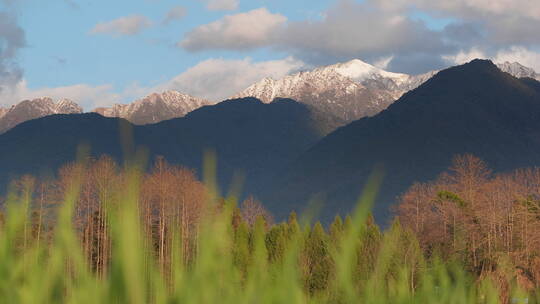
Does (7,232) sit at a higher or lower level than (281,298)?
higher

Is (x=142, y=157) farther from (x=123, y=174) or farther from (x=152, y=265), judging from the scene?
(x=152, y=265)

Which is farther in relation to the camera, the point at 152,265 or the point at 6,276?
the point at 6,276

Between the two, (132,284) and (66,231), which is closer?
(132,284)

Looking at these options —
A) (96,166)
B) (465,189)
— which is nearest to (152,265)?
(96,166)

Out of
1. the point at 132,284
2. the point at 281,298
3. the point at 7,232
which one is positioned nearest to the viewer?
the point at 132,284

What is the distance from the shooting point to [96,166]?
5039mm

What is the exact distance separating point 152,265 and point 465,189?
83.4 meters

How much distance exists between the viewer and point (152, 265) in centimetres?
280

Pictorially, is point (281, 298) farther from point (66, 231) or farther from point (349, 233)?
point (66, 231)

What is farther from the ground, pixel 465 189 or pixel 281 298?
pixel 465 189

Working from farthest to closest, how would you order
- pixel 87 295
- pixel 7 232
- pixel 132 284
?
pixel 7 232 → pixel 87 295 → pixel 132 284

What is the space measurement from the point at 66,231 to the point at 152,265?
0.35 metres

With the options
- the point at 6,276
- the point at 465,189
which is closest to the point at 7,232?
the point at 6,276

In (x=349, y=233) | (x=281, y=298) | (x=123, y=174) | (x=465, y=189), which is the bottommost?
(x=281, y=298)
